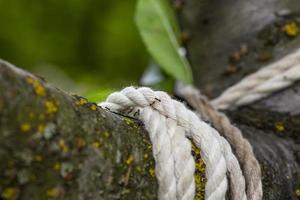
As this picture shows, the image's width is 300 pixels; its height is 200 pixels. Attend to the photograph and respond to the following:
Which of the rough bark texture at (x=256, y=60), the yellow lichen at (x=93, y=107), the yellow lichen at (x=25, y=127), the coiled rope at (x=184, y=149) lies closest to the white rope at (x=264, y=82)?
the rough bark texture at (x=256, y=60)

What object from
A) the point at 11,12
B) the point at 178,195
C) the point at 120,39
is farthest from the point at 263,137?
the point at 11,12

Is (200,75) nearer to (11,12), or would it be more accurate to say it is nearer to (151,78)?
(151,78)

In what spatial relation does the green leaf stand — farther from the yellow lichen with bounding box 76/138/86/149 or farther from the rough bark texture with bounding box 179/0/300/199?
the yellow lichen with bounding box 76/138/86/149

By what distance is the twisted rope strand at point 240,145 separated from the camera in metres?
0.61

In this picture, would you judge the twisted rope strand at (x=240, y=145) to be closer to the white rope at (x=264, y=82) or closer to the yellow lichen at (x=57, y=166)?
the white rope at (x=264, y=82)

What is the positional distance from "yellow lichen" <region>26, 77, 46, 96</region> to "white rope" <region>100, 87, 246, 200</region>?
0.15 meters

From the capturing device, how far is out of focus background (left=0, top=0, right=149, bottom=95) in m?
1.36

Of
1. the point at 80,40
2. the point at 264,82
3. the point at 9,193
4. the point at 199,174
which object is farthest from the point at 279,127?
the point at 80,40

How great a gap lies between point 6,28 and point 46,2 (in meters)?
0.13

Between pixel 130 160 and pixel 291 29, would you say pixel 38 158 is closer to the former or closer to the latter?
pixel 130 160

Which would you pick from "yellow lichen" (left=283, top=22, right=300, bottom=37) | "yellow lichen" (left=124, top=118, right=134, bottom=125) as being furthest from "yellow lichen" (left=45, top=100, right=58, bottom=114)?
"yellow lichen" (left=283, top=22, right=300, bottom=37)

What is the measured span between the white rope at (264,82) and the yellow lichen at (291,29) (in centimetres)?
9

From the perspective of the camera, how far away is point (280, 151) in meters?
0.75

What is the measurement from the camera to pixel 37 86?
1.43 ft
